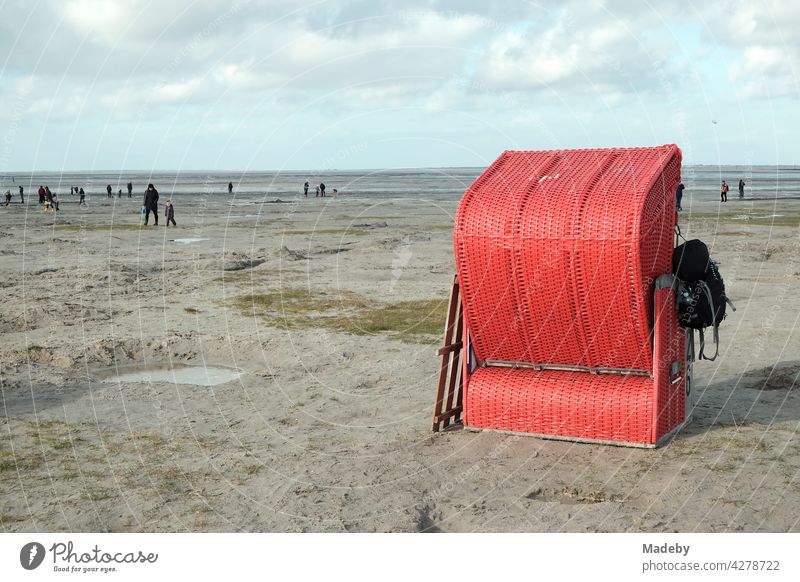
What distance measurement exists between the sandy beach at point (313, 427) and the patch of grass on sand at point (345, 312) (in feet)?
0.32

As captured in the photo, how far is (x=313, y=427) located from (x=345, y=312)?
27.2 feet

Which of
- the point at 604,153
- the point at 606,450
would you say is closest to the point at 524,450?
the point at 606,450

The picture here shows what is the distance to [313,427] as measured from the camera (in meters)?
11.9

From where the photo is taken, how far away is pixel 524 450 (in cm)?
1059

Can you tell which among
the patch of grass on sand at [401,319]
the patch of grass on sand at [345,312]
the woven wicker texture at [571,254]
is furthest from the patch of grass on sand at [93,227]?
the woven wicker texture at [571,254]

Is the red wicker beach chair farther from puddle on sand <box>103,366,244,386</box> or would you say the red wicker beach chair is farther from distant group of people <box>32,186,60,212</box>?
distant group of people <box>32,186,60,212</box>

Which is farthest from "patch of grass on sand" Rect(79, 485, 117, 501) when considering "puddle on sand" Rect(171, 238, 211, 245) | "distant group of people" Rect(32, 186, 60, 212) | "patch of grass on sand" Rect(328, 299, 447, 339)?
"distant group of people" Rect(32, 186, 60, 212)

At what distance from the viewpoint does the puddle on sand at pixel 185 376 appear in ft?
48.0

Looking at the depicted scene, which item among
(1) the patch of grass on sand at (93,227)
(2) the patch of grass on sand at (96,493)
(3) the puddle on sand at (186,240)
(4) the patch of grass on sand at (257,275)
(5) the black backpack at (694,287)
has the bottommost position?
(2) the patch of grass on sand at (96,493)

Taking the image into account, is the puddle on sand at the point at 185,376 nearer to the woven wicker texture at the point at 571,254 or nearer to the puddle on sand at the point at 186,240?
the woven wicker texture at the point at 571,254

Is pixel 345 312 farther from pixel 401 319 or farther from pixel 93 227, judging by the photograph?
pixel 93 227

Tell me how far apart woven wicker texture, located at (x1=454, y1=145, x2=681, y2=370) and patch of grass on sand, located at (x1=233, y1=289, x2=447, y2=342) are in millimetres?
6396

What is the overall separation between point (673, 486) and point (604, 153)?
13.5 feet

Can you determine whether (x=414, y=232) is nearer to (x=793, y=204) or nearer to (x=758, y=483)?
(x=758, y=483)
